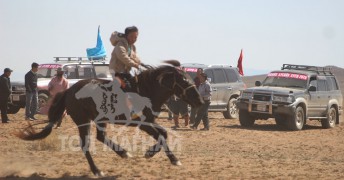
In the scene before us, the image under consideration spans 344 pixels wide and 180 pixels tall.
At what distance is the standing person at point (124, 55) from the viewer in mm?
Answer: 10297

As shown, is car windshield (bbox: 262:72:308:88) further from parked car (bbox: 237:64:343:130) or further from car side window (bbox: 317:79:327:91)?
car side window (bbox: 317:79:327:91)

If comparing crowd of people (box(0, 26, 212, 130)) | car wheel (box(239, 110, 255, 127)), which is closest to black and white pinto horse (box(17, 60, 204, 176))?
crowd of people (box(0, 26, 212, 130))

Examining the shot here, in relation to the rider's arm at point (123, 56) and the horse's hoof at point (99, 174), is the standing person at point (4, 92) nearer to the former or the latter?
the rider's arm at point (123, 56)

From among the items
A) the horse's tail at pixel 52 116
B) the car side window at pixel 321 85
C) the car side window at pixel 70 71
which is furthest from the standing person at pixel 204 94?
the horse's tail at pixel 52 116

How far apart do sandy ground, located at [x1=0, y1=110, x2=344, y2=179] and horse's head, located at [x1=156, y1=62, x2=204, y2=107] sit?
1.26 meters

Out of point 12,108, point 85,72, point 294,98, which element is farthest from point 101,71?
point 294,98

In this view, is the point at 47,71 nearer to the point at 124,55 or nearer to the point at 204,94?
the point at 204,94

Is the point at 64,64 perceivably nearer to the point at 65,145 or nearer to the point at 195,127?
the point at 195,127

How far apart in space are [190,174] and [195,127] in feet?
30.2

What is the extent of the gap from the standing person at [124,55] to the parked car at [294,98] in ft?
32.9

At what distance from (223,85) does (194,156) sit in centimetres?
1099

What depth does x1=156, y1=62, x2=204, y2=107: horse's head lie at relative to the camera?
34.1 ft

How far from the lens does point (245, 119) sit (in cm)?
2103

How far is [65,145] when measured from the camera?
13922 mm
